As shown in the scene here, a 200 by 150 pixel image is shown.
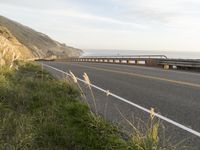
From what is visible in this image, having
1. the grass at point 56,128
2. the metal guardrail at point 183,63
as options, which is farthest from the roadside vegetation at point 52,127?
the metal guardrail at point 183,63

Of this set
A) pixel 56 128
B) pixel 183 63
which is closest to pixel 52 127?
pixel 56 128

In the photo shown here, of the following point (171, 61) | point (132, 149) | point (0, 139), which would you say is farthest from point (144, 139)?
point (171, 61)

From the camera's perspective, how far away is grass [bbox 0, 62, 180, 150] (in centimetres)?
672

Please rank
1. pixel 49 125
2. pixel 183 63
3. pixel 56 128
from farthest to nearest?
pixel 183 63
pixel 49 125
pixel 56 128

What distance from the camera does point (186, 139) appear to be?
7.85 meters

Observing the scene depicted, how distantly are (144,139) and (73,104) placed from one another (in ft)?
12.8

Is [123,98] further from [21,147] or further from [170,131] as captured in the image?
[21,147]

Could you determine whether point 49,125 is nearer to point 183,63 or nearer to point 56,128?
point 56,128

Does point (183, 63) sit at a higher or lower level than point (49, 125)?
higher

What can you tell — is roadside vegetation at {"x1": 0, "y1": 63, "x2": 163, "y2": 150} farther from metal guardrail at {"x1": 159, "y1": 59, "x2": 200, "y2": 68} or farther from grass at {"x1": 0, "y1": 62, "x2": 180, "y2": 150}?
metal guardrail at {"x1": 159, "y1": 59, "x2": 200, "y2": 68}

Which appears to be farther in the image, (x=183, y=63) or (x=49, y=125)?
(x=183, y=63)

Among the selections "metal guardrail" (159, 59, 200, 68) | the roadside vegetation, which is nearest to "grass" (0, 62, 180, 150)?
the roadside vegetation

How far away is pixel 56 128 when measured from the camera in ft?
25.8

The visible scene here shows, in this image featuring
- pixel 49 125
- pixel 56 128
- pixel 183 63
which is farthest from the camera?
pixel 183 63
